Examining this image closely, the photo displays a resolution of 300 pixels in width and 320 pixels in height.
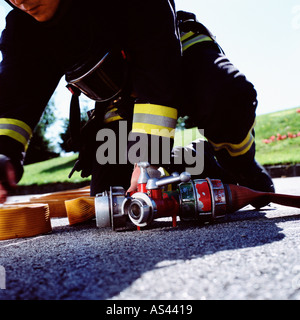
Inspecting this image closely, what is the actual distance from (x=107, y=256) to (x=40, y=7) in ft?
3.54

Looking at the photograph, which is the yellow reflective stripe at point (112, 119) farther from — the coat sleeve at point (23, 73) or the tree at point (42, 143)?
the tree at point (42, 143)

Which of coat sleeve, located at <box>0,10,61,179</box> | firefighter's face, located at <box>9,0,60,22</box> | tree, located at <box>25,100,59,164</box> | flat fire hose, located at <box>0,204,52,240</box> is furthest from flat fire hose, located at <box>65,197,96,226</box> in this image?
tree, located at <box>25,100,59,164</box>

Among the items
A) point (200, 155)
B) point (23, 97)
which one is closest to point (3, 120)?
point (23, 97)

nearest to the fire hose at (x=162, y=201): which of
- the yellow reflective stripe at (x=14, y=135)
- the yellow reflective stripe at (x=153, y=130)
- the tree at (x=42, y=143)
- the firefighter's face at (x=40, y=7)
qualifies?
the yellow reflective stripe at (x=153, y=130)

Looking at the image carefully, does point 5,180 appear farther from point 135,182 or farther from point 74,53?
point 74,53

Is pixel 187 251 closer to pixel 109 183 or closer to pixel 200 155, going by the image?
pixel 200 155

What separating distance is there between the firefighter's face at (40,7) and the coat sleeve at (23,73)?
0.20m

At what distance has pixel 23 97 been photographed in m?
1.45

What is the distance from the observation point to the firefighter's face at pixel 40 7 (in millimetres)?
1185

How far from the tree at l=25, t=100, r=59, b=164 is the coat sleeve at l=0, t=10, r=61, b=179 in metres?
18.8

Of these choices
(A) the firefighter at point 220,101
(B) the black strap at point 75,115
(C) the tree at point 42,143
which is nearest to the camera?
(A) the firefighter at point 220,101

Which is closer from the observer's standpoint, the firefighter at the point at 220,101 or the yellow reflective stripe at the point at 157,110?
the yellow reflective stripe at the point at 157,110

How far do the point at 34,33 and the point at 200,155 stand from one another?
1074 millimetres

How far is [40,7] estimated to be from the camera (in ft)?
4.00
